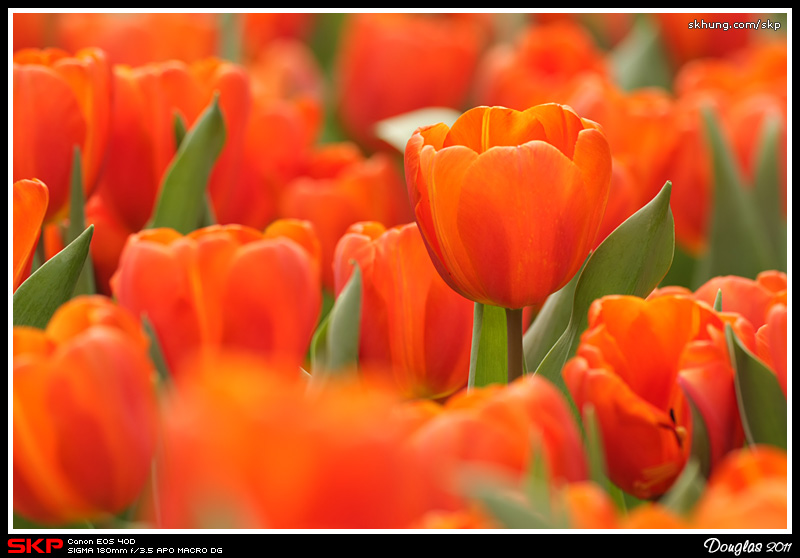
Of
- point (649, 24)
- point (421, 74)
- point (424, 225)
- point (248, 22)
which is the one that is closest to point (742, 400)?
point (424, 225)

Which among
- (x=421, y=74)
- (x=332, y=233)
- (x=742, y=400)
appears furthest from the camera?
(x=421, y=74)

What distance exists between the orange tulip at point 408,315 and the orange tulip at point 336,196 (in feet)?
0.68

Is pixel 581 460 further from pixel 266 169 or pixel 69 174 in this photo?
pixel 266 169

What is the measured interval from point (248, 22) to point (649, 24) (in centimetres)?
61

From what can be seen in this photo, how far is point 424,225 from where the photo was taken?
405 mm

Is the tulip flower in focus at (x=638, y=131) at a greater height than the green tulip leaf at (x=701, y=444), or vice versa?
the tulip flower in focus at (x=638, y=131)

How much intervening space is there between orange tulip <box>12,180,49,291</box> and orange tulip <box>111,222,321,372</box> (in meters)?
0.05

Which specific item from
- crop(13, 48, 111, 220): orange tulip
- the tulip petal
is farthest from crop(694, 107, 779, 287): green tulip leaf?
crop(13, 48, 111, 220): orange tulip

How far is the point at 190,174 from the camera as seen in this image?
0.56m

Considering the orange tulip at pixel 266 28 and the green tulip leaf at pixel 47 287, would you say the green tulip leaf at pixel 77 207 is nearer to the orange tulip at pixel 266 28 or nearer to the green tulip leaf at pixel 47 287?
the green tulip leaf at pixel 47 287

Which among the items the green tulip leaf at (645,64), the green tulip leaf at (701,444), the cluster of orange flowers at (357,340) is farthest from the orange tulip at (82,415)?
the green tulip leaf at (645,64)

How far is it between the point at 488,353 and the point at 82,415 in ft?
0.65

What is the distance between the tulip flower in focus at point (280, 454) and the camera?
25 centimetres
